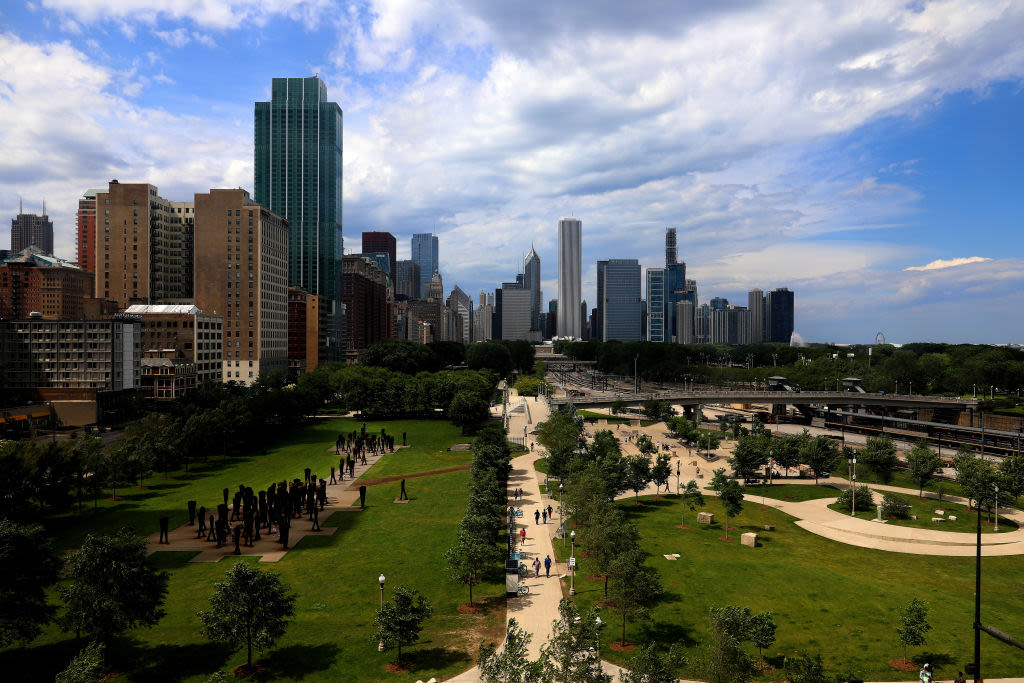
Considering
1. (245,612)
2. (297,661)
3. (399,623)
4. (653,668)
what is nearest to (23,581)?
(245,612)

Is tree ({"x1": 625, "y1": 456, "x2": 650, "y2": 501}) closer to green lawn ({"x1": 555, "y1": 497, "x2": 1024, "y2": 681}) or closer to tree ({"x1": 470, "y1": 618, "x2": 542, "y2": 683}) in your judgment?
green lawn ({"x1": 555, "y1": 497, "x2": 1024, "y2": 681})

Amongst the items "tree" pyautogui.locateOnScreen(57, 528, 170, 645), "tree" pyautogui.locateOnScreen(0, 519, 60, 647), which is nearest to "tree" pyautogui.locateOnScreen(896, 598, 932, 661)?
"tree" pyautogui.locateOnScreen(57, 528, 170, 645)

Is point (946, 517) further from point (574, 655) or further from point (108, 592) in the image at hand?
point (108, 592)

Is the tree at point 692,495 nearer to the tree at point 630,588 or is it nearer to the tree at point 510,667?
the tree at point 630,588

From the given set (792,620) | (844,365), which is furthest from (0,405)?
(844,365)

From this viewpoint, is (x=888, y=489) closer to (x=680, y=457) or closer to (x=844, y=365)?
(x=680, y=457)
